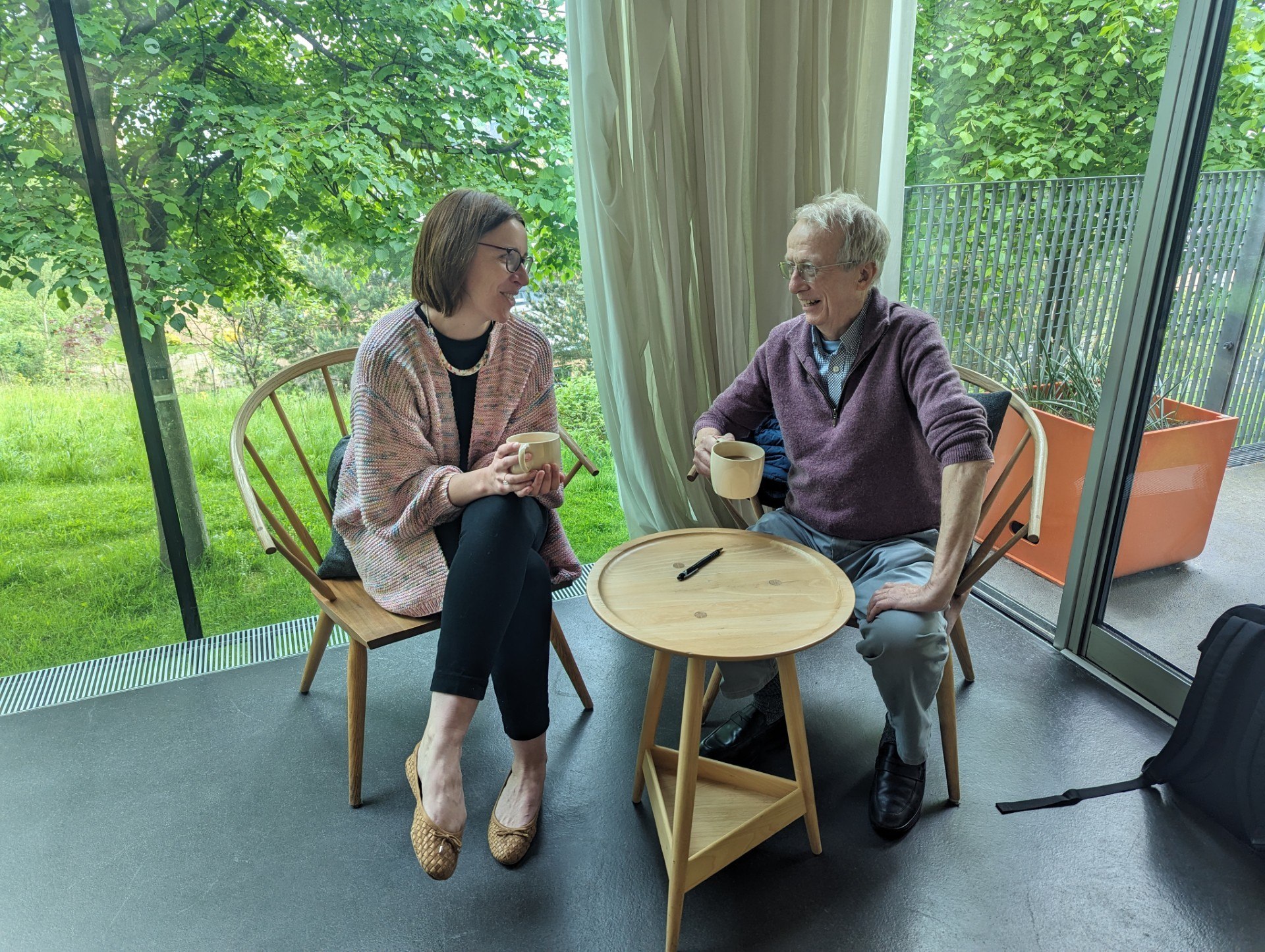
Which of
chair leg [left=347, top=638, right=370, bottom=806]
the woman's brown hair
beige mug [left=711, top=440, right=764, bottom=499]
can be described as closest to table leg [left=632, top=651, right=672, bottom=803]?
beige mug [left=711, top=440, right=764, bottom=499]

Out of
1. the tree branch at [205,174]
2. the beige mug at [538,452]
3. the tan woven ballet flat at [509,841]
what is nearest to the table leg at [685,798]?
the tan woven ballet flat at [509,841]

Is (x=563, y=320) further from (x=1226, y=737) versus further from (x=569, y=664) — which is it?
(x=1226, y=737)

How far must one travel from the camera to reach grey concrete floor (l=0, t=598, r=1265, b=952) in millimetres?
1429

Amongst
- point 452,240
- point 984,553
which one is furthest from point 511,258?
point 984,553

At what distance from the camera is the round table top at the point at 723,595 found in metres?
1.35

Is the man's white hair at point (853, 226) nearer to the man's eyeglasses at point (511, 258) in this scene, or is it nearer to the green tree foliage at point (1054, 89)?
the man's eyeglasses at point (511, 258)

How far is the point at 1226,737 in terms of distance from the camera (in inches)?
62.2

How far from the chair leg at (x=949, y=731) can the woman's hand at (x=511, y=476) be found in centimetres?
95

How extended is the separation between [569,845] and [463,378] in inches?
40.4

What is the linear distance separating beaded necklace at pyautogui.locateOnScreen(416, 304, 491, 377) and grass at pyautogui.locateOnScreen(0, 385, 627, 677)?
81 centimetres

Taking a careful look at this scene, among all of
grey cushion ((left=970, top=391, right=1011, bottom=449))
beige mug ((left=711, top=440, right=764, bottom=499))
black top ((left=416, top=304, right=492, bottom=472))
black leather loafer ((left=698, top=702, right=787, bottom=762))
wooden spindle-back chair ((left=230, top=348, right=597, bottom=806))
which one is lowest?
black leather loafer ((left=698, top=702, right=787, bottom=762))

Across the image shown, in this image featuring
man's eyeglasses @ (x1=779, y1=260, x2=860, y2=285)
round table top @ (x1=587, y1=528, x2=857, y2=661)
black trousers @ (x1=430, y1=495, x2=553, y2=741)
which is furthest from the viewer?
man's eyeglasses @ (x1=779, y1=260, x2=860, y2=285)

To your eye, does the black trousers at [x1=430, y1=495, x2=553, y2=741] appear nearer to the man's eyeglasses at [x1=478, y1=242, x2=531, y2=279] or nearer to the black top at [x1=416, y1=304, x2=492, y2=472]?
the black top at [x1=416, y1=304, x2=492, y2=472]

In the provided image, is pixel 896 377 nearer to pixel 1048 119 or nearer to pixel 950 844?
pixel 950 844
